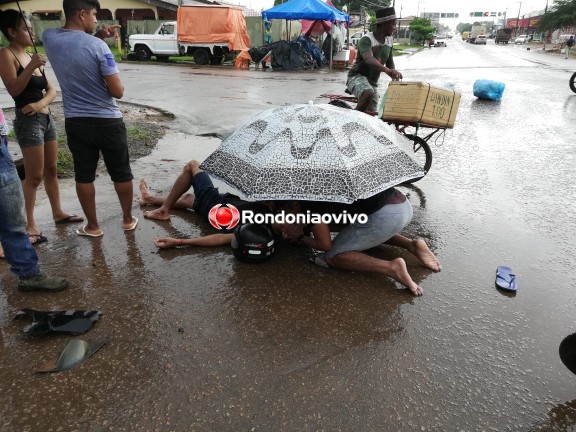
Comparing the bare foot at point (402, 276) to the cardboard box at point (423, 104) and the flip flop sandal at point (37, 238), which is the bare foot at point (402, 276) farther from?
the flip flop sandal at point (37, 238)

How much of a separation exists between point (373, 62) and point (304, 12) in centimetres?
1588

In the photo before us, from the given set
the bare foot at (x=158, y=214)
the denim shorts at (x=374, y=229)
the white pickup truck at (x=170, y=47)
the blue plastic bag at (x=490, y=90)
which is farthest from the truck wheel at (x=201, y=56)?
the denim shorts at (x=374, y=229)

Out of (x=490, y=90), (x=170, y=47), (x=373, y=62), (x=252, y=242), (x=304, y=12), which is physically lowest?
(x=252, y=242)

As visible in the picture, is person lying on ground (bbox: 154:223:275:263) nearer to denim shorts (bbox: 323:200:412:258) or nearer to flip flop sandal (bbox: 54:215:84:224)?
denim shorts (bbox: 323:200:412:258)

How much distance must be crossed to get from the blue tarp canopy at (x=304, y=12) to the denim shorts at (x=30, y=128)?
61.2 ft

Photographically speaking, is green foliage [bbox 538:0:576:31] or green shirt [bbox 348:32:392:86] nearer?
green shirt [bbox 348:32:392:86]

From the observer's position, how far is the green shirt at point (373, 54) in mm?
5926

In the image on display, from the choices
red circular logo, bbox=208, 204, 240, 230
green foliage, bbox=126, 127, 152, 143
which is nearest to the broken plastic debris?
red circular logo, bbox=208, 204, 240, 230

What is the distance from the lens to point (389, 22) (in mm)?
5746

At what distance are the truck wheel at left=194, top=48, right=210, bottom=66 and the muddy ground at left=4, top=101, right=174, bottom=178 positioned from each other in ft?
47.2

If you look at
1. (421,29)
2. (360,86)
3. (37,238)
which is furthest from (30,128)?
(421,29)

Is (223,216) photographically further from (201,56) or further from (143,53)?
(143,53)

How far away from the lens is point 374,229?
3.33 meters

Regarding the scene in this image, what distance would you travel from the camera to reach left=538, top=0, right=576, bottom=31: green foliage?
59406mm
